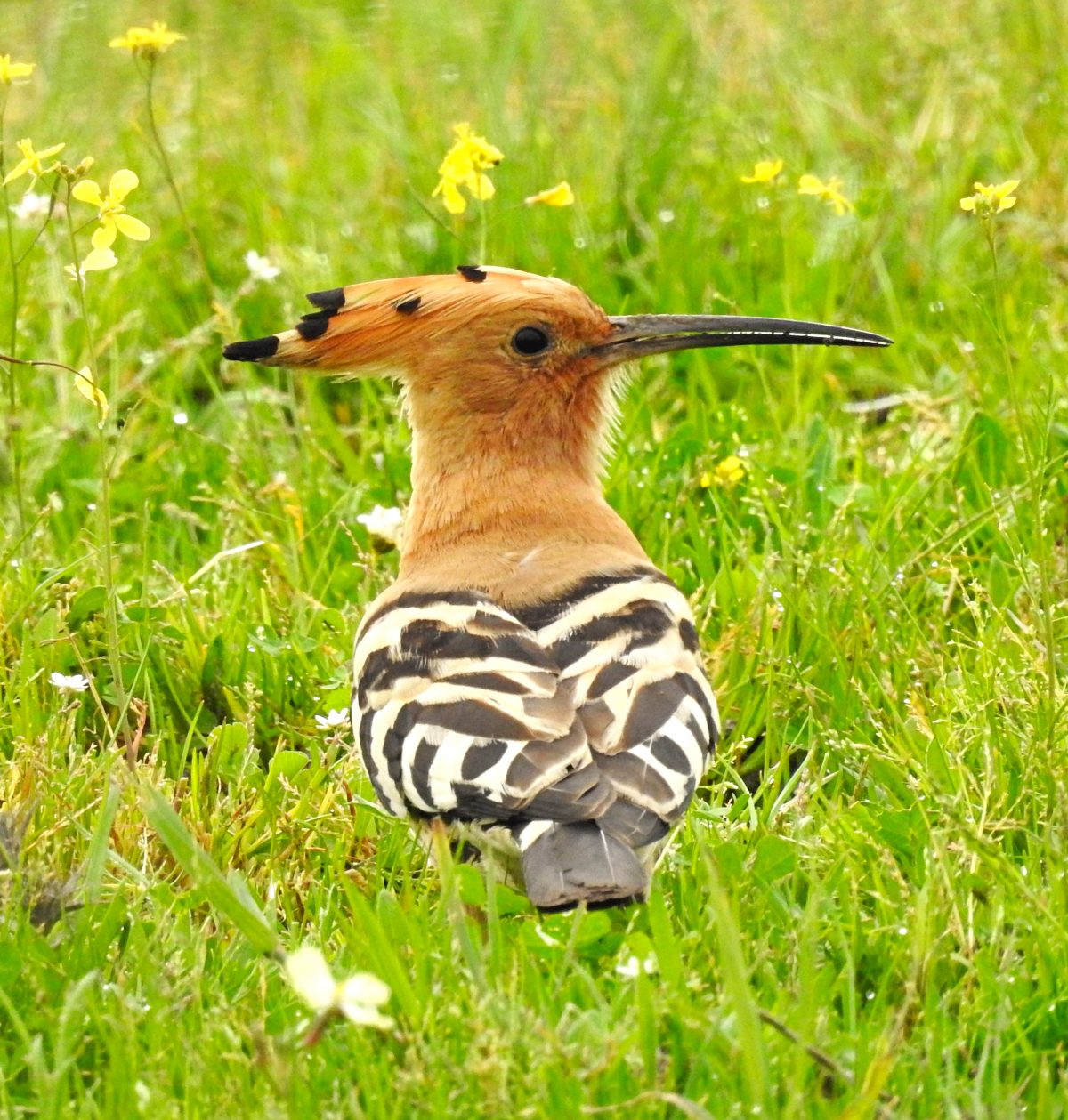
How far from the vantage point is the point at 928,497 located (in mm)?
3115

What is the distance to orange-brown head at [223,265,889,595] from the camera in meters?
2.71

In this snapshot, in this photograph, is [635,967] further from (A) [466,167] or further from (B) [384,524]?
(A) [466,167]

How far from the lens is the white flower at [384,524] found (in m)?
3.04

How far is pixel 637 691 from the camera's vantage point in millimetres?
2160

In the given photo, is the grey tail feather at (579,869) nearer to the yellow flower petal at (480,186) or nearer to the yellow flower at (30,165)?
the yellow flower at (30,165)

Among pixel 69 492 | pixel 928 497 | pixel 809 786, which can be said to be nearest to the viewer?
pixel 809 786

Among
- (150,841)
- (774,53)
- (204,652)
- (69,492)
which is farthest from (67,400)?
(774,53)

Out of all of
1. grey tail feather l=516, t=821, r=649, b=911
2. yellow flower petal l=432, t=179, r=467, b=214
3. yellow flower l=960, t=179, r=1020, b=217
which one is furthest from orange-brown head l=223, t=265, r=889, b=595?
grey tail feather l=516, t=821, r=649, b=911

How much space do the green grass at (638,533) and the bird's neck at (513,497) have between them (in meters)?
0.28

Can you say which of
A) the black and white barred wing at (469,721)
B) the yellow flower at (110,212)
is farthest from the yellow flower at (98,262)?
the black and white barred wing at (469,721)

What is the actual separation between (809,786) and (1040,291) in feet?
5.88

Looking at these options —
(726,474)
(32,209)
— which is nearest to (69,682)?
(726,474)

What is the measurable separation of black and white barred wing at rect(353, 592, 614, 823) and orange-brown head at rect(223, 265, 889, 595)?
1.15 ft

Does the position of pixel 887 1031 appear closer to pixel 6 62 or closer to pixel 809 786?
pixel 809 786
